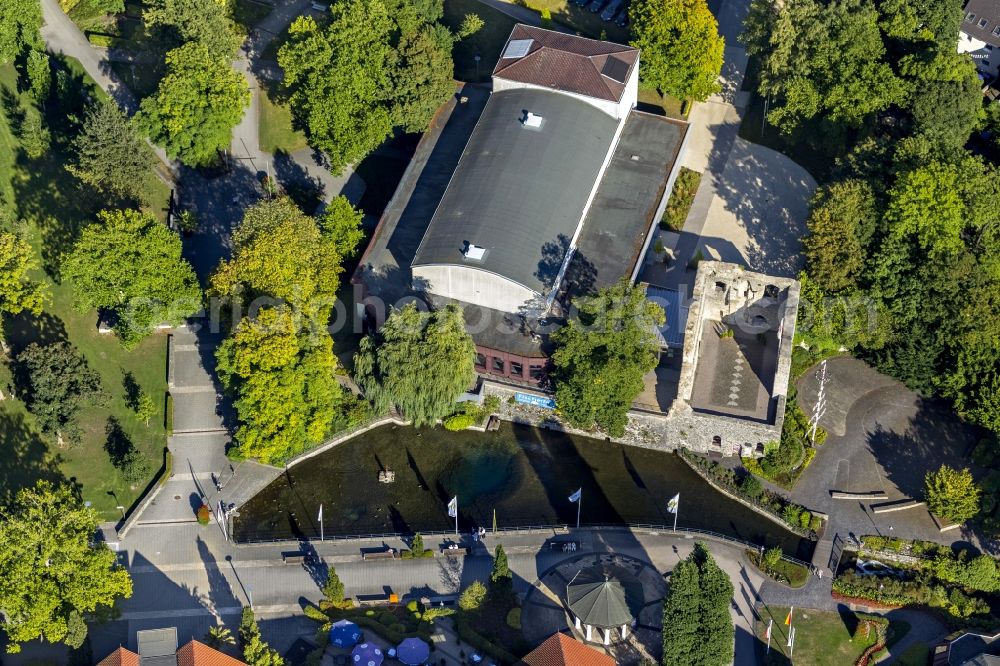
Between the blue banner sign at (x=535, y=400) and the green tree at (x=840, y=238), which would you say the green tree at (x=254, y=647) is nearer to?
the blue banner sign at (x=535, y=400)

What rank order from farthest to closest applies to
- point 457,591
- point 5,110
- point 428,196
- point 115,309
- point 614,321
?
point 5,110 → point 428,196 → point 115,309 → point 614,321 → point 457,591

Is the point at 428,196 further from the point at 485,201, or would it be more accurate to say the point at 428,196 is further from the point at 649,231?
the point at 649,231

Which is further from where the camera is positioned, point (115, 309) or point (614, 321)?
point (115, 309)

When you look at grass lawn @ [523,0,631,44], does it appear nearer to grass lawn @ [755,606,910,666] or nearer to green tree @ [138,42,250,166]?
green tree @ [138,42,250,166]

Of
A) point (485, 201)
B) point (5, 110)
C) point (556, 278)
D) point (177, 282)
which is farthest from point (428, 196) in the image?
point (5, 110)

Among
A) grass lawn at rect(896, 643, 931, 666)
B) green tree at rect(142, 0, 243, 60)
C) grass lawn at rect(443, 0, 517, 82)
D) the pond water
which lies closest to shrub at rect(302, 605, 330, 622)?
the pond water

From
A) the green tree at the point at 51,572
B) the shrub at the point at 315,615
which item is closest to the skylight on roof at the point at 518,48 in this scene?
the shrub at the point at 315,615
